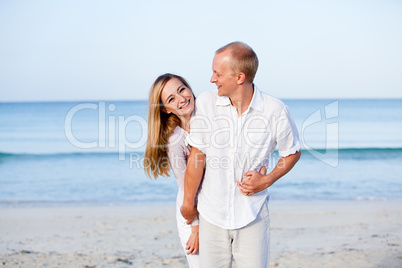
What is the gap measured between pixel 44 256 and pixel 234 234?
3.65m

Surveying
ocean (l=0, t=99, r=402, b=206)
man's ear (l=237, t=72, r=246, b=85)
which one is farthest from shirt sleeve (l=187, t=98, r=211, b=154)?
ocean (l=0, t=99, r=402, b=206)

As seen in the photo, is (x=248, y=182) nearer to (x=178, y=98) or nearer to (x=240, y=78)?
(x=240, y=78)

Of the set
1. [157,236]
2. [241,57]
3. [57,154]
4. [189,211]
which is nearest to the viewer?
[241,57]

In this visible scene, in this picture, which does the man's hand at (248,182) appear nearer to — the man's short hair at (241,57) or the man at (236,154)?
the man at (236,154)

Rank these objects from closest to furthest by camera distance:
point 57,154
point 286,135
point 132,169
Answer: point 286,135 → point 132,169 → point 57,154

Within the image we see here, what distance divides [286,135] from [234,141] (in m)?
0.31

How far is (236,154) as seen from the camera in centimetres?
244

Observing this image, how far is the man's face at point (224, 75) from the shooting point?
2.38 meters

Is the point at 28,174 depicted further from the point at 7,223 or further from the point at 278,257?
the point at 278,257

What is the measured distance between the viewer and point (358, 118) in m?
30.7

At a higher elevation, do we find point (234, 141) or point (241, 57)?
point (241, 57)

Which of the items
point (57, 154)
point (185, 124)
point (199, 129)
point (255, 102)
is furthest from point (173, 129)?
point (57, 154)

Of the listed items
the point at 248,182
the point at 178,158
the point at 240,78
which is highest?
the point at 240,78

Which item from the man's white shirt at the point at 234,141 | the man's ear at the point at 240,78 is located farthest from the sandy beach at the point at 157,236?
the man's ear at the point at 240,78
